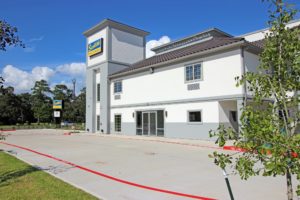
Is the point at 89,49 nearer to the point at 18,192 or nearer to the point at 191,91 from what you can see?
the point at 191,91

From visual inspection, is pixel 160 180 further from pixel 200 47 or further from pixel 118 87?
pixel 118 87

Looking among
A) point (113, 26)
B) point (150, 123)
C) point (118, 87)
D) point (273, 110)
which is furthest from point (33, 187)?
point (113, 26)

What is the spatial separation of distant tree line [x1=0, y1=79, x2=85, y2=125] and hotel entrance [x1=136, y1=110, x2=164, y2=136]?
148 ft

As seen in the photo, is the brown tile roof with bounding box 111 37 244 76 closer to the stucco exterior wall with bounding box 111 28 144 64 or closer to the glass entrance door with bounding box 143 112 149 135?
the glass entrance door with bounding box 143 112 149 135

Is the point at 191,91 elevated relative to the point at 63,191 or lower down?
elevated

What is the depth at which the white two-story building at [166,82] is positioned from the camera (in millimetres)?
16812

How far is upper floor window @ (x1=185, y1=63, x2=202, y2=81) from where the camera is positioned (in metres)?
18.4

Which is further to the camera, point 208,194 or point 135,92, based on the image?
point 135,92

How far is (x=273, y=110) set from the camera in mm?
3488

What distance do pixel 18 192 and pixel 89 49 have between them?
26982 millimetres

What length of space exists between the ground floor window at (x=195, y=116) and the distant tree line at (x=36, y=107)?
51392 mm

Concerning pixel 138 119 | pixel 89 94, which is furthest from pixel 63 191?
pixel 89 94

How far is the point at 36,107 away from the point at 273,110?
238ft

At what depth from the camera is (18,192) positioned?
217 inches
